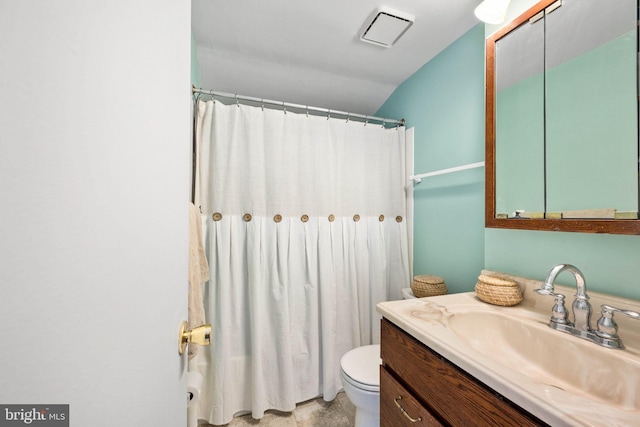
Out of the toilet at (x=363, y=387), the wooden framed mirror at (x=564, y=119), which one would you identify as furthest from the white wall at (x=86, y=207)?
the wooden framed mirror at (x=564, y=119)

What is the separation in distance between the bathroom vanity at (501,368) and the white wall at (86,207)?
703 millimetres

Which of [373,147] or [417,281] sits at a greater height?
[373,147]

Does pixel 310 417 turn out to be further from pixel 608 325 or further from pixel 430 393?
pixel 608 325

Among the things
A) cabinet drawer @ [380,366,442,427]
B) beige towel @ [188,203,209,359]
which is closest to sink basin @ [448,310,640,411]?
cabinet drawer @ [380,366,442,427]

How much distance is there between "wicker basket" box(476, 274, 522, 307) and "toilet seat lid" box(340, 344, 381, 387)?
0.64 meters

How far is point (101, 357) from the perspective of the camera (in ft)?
0.86

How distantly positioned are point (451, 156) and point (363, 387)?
135 centimetres

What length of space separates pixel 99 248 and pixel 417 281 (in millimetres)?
1552

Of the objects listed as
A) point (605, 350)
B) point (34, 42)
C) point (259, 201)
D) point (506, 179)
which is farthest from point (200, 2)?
point (605, 350)

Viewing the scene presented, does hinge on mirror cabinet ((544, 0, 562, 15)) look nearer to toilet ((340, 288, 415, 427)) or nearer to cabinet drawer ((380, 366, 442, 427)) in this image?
cabinet drawer ((380, 366, 442, 427))

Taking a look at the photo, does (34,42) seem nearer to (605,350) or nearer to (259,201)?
(605,350)

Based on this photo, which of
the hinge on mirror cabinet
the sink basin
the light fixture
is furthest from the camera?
the light fixture

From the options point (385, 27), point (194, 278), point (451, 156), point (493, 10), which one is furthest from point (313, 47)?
point (194, 278)

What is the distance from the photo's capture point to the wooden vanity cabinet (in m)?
0.60
